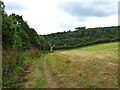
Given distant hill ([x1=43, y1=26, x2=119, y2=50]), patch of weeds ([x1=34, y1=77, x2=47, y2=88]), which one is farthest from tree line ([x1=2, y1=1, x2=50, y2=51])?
patch of weeds ([x1=34, y1=77, x2=47, y2=88])

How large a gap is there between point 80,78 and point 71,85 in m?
1.84

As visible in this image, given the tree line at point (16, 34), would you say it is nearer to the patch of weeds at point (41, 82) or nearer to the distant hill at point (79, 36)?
the distant hill at point (79, 36)

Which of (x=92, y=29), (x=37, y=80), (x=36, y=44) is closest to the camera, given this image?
(x=37, y=80)

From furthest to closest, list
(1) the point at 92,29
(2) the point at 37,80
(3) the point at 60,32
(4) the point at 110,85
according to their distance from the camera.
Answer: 1. (3) the point at 60,32
2. (1) the point at 92,29
3. (2) the point at 37,80
4. (4) the point at 110,85

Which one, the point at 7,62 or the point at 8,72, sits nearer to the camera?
the point at 8,72

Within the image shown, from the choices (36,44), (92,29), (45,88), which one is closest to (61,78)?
(45,88)

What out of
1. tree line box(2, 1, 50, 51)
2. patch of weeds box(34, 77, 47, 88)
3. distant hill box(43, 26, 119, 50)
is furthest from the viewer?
distant hill box(43, 26, 119, 50)

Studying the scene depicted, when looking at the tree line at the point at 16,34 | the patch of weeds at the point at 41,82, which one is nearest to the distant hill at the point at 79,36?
the tree line at the point at 16,34

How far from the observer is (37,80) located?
19422 mm

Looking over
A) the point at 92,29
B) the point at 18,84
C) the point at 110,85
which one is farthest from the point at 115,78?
the point at 92,29

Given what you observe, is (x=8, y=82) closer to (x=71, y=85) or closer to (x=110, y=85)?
(x=71, y=85)

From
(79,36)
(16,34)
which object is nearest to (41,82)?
(16,34)

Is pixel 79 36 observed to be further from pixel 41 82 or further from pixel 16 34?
pixel 41 82

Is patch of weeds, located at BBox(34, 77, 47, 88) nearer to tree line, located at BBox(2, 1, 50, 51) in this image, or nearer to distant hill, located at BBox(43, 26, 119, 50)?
tree line, located at BBox(2, 1, 50, 51)
